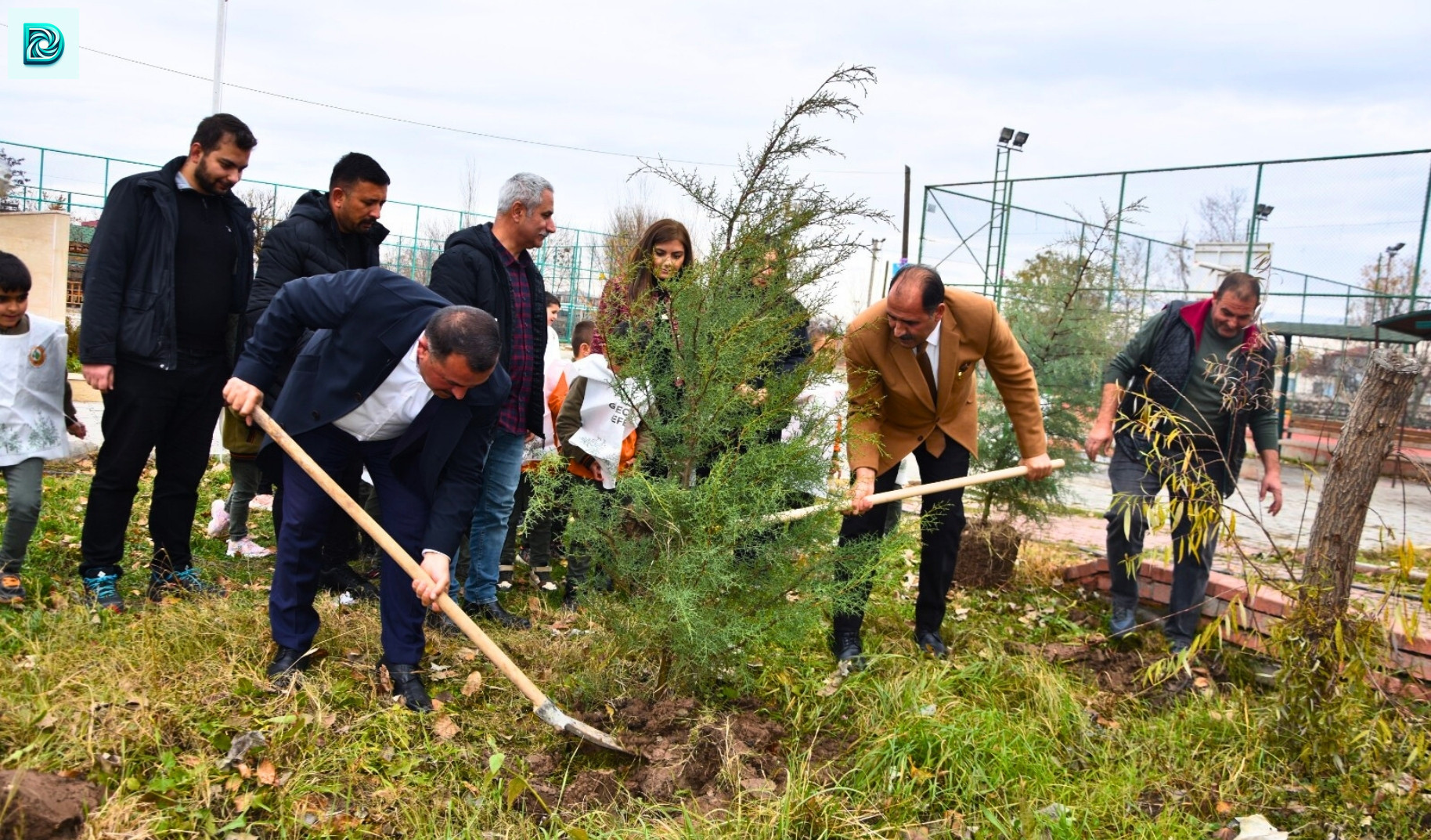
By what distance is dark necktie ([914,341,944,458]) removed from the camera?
423 centimetres

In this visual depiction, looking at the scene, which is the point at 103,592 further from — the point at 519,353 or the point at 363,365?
the point at 519,353

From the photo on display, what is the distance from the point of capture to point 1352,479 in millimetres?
3461

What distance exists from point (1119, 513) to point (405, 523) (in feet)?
11.4

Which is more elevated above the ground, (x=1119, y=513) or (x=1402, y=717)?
(x=1119, y=513)

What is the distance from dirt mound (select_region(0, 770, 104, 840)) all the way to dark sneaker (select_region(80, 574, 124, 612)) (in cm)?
157

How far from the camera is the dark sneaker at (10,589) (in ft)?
13.3

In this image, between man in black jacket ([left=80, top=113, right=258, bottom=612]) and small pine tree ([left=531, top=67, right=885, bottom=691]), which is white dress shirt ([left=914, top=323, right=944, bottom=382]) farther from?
man in black jacket ([left=80, top=113, right=258, bottom=612])

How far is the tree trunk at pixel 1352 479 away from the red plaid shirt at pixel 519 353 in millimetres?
3084

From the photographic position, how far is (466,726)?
3.41 meters

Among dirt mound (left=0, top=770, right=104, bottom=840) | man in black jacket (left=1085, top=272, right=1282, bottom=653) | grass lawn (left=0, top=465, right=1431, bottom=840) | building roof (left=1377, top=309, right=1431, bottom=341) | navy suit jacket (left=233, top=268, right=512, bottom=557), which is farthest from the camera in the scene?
building roof (left=1377, top=309, right=1431, bottom=341)

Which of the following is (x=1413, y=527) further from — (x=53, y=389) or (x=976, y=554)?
(x=53, y=389)

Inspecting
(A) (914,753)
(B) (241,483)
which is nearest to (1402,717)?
(A) (914,753)

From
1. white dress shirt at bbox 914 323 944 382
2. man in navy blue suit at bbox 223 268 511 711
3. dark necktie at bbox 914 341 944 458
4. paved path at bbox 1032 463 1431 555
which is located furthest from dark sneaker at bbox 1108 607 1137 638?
man in navy blue suit at bbox 223 268 511 711

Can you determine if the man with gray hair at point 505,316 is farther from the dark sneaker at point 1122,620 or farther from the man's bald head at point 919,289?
the dark sneaker at point 1122,620
